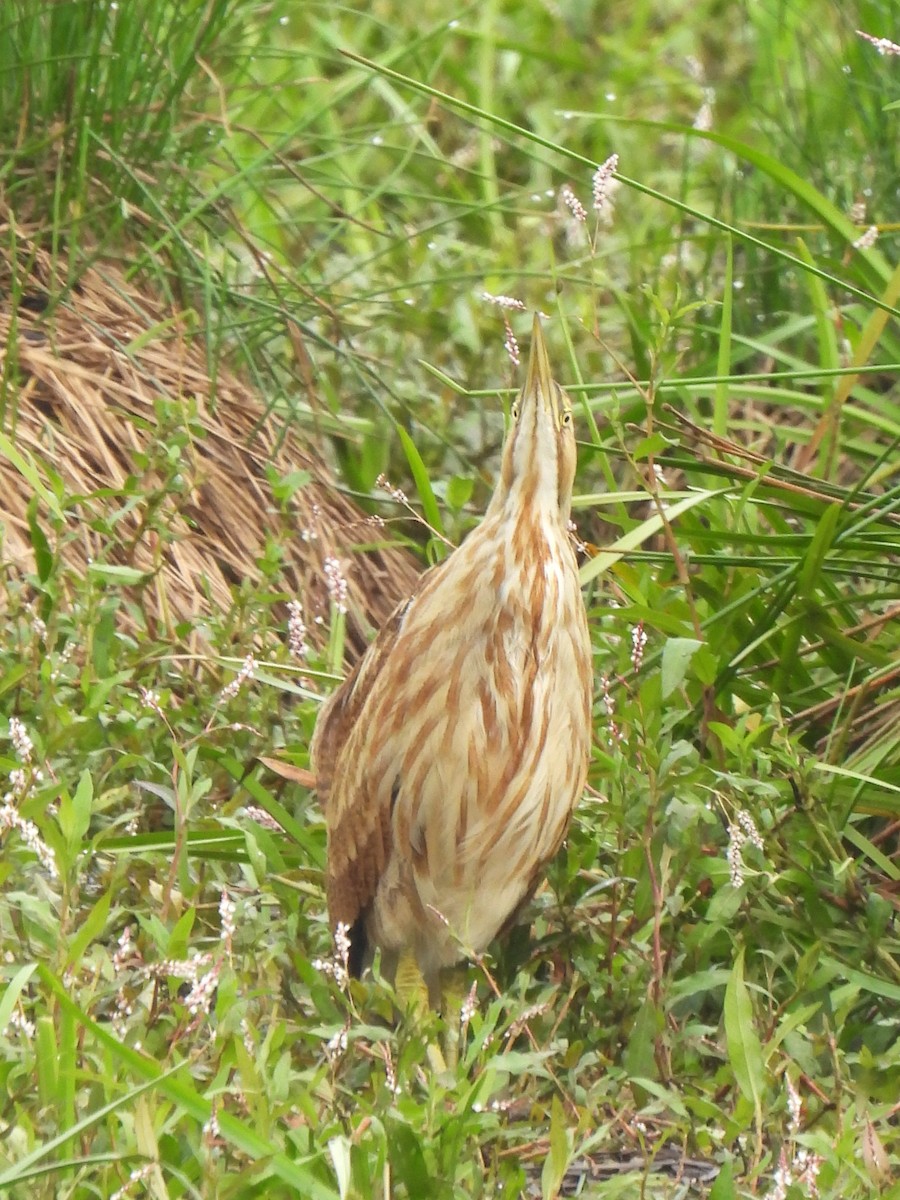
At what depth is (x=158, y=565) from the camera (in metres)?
3.41

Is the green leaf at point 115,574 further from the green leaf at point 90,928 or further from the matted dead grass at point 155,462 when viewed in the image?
the green leaf at point 90,928

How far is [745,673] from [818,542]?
32 centimetres

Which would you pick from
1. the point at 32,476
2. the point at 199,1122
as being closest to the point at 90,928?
the point at 199,1122

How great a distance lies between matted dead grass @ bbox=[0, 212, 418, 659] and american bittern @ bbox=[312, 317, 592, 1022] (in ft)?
2.27

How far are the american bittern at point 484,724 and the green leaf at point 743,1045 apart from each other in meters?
0.44

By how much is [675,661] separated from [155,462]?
3.26ft

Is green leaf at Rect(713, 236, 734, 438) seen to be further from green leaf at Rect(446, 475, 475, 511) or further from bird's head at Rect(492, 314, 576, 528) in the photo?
bird's head at Rect(492, 314, 576, 528)

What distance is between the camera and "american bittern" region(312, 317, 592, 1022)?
2840 millimetres

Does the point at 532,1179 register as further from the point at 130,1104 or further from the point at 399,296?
the point at 399,296

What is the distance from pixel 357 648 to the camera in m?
4.00

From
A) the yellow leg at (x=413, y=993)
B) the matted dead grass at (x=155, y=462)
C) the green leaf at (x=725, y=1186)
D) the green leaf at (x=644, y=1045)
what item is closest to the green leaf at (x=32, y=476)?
the matted dead grass at (x=155, y=462)


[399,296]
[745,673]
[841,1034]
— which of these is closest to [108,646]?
[745,673]

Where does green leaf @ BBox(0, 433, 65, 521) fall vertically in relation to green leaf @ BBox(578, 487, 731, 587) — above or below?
below

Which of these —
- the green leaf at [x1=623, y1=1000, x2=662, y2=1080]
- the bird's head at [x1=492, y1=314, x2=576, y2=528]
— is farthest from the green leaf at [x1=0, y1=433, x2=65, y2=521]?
the green leaf at [x1=623, y1=1000, x2=662, y2=1080]
